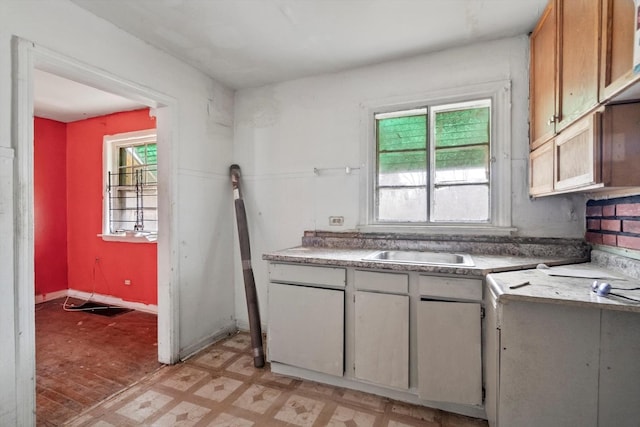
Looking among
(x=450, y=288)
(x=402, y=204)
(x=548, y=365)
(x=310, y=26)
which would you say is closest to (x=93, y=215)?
A: (x=310, y=26)

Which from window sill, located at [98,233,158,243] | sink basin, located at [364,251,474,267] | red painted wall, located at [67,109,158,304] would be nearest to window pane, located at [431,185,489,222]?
sink basin, located at [364,251,474,267]

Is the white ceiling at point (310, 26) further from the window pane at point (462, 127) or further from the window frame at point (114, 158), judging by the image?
the window frame at point (114, 158)

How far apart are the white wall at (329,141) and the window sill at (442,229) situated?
0.34 feet

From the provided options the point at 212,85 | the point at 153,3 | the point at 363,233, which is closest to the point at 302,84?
the point at 212,85

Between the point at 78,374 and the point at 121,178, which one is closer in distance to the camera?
the point at 78,374

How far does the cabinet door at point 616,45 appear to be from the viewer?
3.37ft

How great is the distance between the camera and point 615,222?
5.33 ft

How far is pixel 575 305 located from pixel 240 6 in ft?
7.65

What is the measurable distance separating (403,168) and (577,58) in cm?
129

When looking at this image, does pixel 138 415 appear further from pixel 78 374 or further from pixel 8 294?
pixel 8 294

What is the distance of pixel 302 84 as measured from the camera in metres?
2.79

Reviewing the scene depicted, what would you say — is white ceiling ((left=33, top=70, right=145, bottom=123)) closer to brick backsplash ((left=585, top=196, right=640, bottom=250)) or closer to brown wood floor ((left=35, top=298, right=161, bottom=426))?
brown wood floor ((left=35, top=298, right=161, bottom=426))

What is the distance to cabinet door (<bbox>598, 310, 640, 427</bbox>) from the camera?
1121 millimetres

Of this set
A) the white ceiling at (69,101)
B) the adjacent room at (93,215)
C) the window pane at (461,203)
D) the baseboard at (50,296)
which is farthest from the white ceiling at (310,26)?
the baseboard at (50,296)
